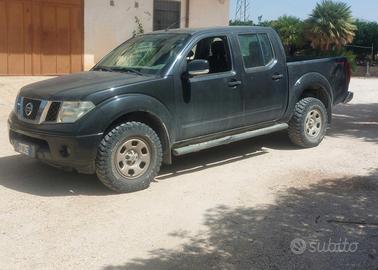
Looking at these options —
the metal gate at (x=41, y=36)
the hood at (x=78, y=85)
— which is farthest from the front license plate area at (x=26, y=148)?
the metal gate at (x=41, y=36)

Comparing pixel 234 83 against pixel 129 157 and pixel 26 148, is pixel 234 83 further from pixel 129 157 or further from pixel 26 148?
pixel 26 148

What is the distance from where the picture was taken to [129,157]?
19.6 ft

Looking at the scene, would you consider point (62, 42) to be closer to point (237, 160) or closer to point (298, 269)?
point (237, 160)

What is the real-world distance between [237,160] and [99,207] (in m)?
2.56

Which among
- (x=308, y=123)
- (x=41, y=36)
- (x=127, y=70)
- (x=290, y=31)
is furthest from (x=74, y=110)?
(x=290, y=31)

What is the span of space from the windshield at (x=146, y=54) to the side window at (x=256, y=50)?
0.91 metres

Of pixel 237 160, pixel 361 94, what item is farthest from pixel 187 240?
pixel 361 94

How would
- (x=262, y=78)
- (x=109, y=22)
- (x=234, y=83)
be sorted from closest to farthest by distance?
(x=234, y=83)
(x=262, y=78)
(x=109, y=22)

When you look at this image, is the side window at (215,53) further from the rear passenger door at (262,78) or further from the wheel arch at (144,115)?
the wheel arch at (144,115)

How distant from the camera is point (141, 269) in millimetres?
4062

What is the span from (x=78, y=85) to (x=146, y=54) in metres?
1.15

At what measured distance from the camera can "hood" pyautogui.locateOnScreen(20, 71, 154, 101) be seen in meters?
5.70

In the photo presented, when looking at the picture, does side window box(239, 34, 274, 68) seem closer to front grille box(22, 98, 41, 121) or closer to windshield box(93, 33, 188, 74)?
windshield box(93, 33, 188, 74)

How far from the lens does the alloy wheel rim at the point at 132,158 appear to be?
586 cm
